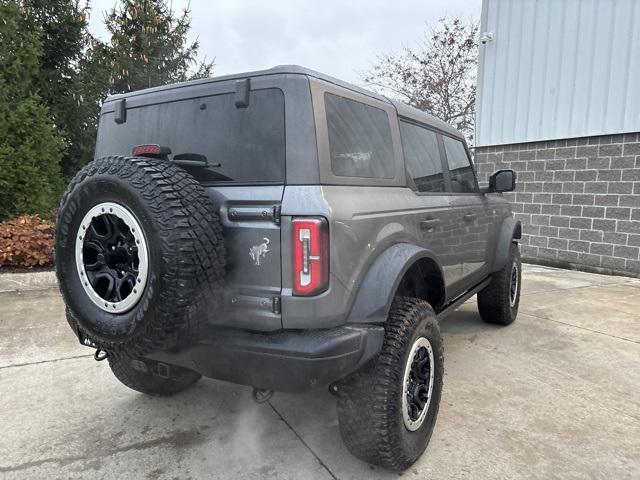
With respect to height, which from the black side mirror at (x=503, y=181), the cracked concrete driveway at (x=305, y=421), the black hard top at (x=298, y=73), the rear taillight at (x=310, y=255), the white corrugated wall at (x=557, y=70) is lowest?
the cracked concrete driveway at (x=305, y=421)

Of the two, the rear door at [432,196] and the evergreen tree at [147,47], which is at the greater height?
the evergreen tree at [147,47]

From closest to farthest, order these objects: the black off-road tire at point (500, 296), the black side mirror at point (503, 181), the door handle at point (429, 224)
Result: the door handle at point (429, 224) → the black side mirror at point (503, 181) → the black off-road tire at point (500, 296)

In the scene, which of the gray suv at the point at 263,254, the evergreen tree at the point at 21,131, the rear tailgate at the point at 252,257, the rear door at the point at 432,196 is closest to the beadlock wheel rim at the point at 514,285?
the rear door at the point at 432,196

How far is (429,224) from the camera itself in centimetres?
278

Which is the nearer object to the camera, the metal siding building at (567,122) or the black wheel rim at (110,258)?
the black wheel rim at (110,258)

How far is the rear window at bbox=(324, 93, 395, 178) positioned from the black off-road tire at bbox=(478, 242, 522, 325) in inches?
94.8

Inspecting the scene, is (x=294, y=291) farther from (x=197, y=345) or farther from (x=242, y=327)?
(x=197, y=345)

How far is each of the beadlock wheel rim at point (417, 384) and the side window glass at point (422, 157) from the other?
1033 mm

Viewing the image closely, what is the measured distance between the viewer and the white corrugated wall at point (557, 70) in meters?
7.11

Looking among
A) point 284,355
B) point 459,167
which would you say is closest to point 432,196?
point 459,167

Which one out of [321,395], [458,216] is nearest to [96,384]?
[321,395]

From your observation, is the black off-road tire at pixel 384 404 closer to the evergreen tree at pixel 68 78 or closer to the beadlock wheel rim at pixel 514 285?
the beadlock wheel rim at pixel 514 285

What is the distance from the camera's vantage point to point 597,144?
7.58 metres

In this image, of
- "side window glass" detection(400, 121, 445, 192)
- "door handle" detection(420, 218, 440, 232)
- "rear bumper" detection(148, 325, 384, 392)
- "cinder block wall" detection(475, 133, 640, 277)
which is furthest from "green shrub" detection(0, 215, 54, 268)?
"cinder block wall" detection(475, 133, 640, 277)
